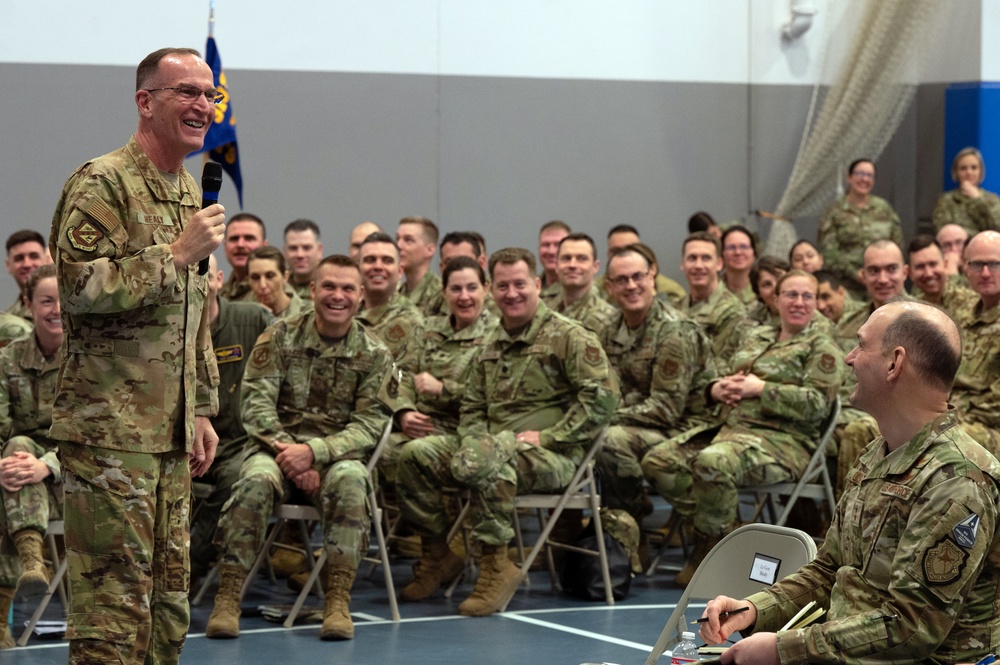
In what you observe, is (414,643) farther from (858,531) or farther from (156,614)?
(858,531)

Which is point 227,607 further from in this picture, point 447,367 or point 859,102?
point 859,102

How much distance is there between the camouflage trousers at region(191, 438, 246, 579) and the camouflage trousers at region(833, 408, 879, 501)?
9.77ft

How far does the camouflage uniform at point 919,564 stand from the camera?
2807 mm

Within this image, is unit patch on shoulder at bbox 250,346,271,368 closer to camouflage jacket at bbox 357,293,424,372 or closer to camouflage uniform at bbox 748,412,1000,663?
camouflage jacket at bbox 357,293,424,372

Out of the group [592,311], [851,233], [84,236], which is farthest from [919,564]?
[851,233]

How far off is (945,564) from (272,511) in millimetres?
3712

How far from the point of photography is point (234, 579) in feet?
19.2

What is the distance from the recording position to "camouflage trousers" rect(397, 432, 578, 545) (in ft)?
20.5

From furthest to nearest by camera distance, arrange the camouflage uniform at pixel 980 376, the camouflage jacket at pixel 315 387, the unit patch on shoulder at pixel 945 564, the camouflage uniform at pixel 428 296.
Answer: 1. the camouflage uniform at pixel 428 296
2. the camouflage uniform at pixel 980 376
3. the camouflage jacket at pixel 315 387
4. the unit patch on shoulder at pixel 945 564

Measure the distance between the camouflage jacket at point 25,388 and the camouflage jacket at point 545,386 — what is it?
1.96 m

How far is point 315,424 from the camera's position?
6.32 metres

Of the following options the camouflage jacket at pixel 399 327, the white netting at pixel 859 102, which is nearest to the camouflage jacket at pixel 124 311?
the camouflage jacket at pixel 399 327

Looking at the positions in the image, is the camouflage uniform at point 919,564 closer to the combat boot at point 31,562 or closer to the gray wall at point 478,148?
the combat boot at point 31,562

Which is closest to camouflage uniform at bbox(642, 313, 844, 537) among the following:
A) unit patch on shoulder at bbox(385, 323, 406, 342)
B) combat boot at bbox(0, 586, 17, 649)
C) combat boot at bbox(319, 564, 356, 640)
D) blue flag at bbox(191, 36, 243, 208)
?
unit patch on shoulder at bbox(385, 323, 406, 342)
